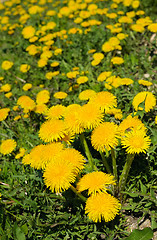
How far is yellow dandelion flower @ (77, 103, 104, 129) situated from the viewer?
1.96 m

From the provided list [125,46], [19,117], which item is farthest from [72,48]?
[19,117]

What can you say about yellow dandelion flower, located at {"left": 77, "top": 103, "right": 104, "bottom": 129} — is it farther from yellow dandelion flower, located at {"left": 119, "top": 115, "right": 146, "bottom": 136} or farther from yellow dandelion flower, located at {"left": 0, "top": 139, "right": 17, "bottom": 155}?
yellow dandelion flower, located at {"left": 0, "top": 139, "right": 17, "bottom": 155}

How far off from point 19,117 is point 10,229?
5.73 ft

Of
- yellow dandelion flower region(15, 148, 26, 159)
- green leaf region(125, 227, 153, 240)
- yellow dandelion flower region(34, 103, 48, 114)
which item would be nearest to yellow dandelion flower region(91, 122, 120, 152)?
green leaf region(125, 227, 153, 240)

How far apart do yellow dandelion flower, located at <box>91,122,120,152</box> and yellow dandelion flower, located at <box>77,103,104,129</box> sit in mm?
58

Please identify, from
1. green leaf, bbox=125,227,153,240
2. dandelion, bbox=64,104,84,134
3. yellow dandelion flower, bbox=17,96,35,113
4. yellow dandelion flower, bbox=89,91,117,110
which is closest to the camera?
green leaf, bbox=125,227,153,240

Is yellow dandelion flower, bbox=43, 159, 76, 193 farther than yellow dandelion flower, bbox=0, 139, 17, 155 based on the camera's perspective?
A: No

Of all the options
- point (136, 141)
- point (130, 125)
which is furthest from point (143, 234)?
point (130, 125)

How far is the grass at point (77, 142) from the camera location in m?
2.27

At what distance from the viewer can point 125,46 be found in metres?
4.67

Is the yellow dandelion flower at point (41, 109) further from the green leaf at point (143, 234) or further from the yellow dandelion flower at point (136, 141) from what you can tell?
the green leaf at point (143, 234)

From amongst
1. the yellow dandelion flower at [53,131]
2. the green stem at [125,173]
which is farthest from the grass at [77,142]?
the yellow dandelion flower at [53,131]

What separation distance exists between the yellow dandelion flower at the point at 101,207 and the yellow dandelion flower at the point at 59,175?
22 centimetres

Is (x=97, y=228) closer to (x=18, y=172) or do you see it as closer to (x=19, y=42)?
(x=18, y=172)
